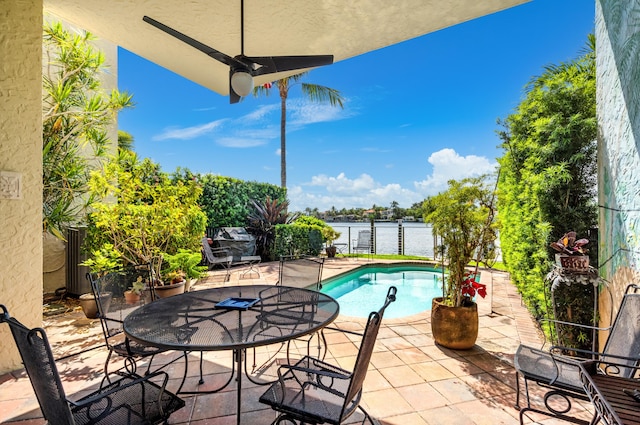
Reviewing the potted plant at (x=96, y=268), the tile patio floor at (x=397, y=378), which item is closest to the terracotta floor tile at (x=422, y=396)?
the tile patio floor at (x=397, y=378)

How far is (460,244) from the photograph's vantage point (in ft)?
10.2

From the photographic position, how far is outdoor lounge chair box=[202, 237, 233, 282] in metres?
6.44

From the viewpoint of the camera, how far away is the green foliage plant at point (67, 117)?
4.06m

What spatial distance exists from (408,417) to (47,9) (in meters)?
4.93

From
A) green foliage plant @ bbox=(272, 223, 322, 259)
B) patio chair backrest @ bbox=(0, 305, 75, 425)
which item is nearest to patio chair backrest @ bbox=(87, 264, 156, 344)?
patio chair backrest @ bbox=(0, 305, 75, 425)

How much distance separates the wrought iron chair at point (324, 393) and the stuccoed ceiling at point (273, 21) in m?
2.89

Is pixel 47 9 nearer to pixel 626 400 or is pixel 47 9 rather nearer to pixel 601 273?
pixel 626 400

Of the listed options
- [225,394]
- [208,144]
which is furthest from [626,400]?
[208,144]

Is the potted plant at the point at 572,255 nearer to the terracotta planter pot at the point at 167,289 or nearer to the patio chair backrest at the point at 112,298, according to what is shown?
the patio chair backrest at the point at 112,298

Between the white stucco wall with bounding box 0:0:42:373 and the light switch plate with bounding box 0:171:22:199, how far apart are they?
0.11 ft

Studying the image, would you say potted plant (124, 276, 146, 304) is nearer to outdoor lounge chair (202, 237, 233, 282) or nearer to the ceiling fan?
the ceiling fan

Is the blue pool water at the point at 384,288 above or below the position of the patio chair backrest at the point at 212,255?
below

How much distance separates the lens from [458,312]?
115 inches

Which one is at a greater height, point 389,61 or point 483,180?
point 389,61
